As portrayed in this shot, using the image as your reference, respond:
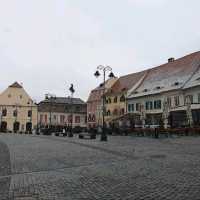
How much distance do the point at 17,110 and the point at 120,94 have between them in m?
33.0

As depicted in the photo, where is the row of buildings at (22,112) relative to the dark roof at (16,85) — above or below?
below

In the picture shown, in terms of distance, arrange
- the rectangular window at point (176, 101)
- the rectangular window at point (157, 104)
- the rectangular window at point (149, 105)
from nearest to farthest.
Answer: the rectangular window at point (176, 101) < the rectangular window at point (157, 104) < the rectangular window at point (149, 105)

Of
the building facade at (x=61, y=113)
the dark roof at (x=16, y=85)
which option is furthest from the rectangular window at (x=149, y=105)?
the dark roof at (x=16, y=85)

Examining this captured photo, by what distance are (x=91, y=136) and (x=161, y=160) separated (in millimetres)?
21520

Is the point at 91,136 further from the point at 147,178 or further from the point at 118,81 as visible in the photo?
the point at 118,81

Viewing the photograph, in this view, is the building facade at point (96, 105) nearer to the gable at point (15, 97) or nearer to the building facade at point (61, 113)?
the building facade at point (61, 113)

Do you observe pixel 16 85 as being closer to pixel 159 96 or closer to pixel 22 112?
pixel 22 112

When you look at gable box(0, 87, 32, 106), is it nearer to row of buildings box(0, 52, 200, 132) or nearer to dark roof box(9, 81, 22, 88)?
row of buildings box(0, 52, 200, 132)

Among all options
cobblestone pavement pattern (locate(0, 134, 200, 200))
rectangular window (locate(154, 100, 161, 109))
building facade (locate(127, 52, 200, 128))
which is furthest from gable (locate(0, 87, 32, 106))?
cobblestone pavement pattern (locate(0, 134, 200, 200))

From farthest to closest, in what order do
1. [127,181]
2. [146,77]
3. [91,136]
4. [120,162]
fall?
1. [146,77]
2. [91,136]
3. [120,162]
4. [127,181]

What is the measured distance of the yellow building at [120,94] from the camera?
68250 mm

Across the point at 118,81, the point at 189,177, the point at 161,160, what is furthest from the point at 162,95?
the point at 189,177

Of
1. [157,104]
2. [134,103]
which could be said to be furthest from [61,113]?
[157,104]

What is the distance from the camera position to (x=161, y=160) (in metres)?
14.3
